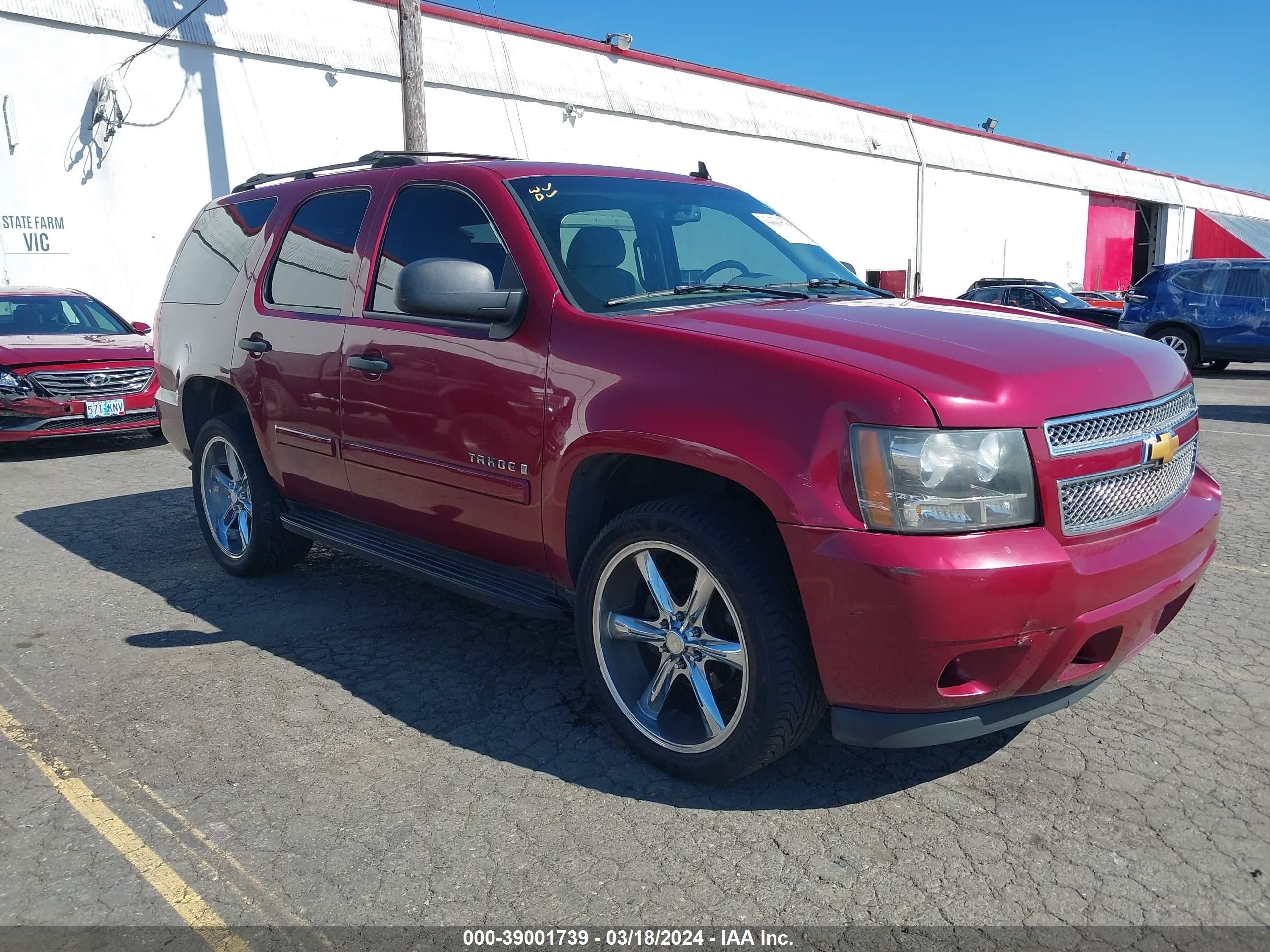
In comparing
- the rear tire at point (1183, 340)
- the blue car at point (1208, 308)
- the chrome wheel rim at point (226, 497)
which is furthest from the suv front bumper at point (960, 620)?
the rear tire at point (1183, 340)

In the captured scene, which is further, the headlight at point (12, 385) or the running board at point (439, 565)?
the headlight at point (12, 385)

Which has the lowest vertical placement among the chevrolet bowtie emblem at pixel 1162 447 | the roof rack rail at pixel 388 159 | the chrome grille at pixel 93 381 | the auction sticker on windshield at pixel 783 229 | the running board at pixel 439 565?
the running board at pixel 439 565

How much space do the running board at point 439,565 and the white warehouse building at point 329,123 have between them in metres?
4.51

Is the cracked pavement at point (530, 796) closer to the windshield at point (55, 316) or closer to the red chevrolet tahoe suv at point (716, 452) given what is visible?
the red chevrolet tahoe suv at point (716, 452)

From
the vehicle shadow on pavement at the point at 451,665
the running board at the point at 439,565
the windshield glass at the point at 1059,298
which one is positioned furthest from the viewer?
the windshield glass at the point at 1059,298

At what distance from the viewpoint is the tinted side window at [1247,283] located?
1523cm

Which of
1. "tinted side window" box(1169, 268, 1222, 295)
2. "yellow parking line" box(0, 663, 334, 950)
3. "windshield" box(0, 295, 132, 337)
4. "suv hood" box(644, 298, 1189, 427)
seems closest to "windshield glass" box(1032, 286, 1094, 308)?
"tinted side window" box(1169, 268, 1222, 295)

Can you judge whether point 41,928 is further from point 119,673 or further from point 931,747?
point 931,747

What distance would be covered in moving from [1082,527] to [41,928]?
279cm

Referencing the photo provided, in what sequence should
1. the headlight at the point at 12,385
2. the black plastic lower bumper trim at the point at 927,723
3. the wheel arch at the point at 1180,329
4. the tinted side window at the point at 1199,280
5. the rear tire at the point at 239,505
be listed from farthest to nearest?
1. the wheel arch at the point at 1180,329
2. the tinted side window at the point at 1199,280
3. the headlight at the point at 12,385
4. the rear tire at the point at 239,505
5. the black plastic lower bumper trim at the point at 927,723

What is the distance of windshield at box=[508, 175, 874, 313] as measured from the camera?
141 inches

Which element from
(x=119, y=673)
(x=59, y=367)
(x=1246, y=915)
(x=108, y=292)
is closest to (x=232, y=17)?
(x=108, y=292)

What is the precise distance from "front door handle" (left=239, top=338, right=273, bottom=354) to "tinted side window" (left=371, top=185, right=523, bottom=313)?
0.83 meters

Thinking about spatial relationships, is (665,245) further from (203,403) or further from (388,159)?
(203,403)
